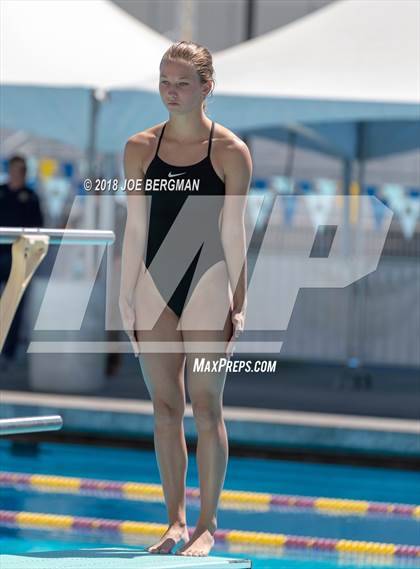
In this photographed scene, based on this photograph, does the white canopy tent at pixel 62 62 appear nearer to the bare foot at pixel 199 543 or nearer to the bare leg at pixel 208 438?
the bare leg at pixel 208 438

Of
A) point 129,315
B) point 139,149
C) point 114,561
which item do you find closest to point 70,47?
point 139,149

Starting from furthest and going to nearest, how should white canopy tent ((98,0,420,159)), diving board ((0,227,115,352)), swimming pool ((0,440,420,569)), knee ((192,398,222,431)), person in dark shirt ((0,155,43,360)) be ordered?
1. person in dark shirt ((0,155,43,360))
2. white canopy tent ((98,0,420,159))
3. swimming pool ((0,440,420,569))
4. knee ((192,398,222,431))
5. diving board ((0,227,115,352))

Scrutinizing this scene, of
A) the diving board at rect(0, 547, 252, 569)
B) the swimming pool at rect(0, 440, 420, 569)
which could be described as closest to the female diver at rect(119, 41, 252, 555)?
the diving board at rect(0, 547, 252, 569)

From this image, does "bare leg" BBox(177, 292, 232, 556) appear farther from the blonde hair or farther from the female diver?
the blonde hair

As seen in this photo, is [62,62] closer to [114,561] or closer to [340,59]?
[340,59]

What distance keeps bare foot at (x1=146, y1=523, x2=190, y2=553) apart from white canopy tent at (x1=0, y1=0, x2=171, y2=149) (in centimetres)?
506

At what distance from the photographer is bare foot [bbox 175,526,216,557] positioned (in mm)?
4312

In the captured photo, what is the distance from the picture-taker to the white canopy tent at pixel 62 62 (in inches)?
357

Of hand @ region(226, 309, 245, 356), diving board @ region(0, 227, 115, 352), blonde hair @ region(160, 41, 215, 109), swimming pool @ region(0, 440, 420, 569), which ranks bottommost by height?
swimming pool @ region(0, 440, 420, 569)

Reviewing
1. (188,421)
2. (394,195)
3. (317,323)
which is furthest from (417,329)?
(394,195)

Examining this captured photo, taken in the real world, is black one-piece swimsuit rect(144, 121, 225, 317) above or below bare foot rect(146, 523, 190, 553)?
above

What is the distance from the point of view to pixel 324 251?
1355 centimetres

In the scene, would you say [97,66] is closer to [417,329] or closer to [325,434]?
[325,434]

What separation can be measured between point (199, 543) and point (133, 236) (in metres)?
1.08
